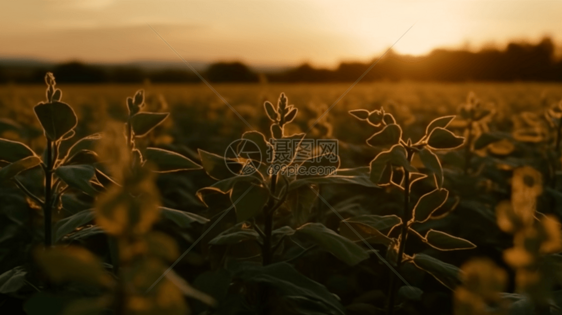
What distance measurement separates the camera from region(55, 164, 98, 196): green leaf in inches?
54.1

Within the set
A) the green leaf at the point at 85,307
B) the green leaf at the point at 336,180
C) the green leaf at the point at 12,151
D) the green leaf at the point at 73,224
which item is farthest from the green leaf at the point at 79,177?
the green leaf at the point at 85,307

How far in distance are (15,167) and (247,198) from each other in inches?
25.8

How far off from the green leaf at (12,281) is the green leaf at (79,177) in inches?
13.3

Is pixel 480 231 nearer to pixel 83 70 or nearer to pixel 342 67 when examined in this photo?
pixel 342 67

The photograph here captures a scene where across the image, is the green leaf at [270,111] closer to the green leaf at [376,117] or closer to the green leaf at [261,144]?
the green leaf at [261,144]

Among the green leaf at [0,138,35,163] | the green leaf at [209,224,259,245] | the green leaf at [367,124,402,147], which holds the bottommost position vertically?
the green leaf at [209,224,259,245]

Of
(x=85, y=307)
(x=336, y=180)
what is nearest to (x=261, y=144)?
(x=336, y=180)

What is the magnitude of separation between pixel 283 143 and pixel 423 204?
1.63 ft

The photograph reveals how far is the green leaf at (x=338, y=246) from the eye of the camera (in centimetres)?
144

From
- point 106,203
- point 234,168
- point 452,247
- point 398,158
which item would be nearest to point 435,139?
point 398,158

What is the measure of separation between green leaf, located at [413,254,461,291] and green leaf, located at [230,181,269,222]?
0.52 metres

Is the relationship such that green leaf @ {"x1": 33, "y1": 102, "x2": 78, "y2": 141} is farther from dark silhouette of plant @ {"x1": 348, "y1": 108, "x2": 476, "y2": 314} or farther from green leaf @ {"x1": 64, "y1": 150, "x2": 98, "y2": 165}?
dark silhouette of plant @ {"x1": 348, "y1": 108, "x2": 476, "y2": 314}

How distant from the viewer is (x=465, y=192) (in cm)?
305

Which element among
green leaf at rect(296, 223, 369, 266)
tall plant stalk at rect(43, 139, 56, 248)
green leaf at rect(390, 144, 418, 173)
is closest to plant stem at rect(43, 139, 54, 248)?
tall plant stalk at rect(43, 139, 56, 248)
